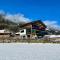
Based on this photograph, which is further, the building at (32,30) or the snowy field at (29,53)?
the building at (32,30)

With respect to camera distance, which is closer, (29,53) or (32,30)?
(29,53)

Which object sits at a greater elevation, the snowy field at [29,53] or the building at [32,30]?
the building at [32,30]

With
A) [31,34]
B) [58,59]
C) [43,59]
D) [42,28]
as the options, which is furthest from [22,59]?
[42,28]

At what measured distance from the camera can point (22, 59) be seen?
17.2 ft

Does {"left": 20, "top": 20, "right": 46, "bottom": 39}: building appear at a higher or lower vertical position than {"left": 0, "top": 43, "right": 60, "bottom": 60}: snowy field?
higher

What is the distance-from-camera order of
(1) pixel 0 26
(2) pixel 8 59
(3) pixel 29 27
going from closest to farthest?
1. (2) pixel 8 59
2. (3) pixel 29 27
3. (1) pixel 0 26

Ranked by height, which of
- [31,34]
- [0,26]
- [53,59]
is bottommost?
[53,59]

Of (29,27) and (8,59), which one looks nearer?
(8,59)

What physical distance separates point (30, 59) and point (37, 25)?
3471cm

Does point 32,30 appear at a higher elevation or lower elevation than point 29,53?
higher

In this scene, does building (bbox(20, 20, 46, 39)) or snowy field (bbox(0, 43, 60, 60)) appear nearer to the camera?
snowy field (bbox(0, 43, 60, 60))

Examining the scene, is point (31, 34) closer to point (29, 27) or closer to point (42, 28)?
point (29, 27)

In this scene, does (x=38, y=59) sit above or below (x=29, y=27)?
below

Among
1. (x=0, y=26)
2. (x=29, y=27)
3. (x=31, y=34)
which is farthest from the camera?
(x=0, y=26)
